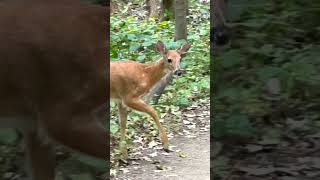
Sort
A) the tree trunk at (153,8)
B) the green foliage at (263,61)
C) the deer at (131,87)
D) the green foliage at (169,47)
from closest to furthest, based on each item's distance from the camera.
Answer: the green foliage at (263,61), the deer at (131,87), the green foliage at (169,47), the tree trunk at (153,8)

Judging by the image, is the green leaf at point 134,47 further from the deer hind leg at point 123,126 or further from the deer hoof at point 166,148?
the deer hoof at point 166,148

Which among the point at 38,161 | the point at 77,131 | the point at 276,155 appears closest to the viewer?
the point at 77,131

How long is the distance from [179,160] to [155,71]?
1.61 m

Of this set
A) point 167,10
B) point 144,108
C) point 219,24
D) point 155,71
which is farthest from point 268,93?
point 167,10

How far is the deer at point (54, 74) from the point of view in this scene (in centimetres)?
336

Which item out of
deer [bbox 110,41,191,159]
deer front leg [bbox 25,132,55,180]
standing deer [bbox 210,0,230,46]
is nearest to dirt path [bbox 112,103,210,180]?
deer [bbox 110,41,191,159]

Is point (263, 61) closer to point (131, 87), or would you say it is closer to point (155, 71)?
point (155, 71)

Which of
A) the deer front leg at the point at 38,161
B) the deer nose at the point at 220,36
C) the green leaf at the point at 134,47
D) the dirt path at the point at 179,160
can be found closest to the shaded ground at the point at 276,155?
the dirt path at the point at 179,160

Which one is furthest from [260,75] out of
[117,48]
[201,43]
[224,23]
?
[201,43]

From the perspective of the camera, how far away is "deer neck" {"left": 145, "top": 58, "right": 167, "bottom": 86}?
284 inches

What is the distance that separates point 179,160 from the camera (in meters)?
6.03

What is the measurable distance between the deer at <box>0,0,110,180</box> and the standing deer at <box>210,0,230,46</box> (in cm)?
583

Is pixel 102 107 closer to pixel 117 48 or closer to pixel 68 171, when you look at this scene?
pixel 68 171

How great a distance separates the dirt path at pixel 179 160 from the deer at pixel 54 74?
6.35 feet
